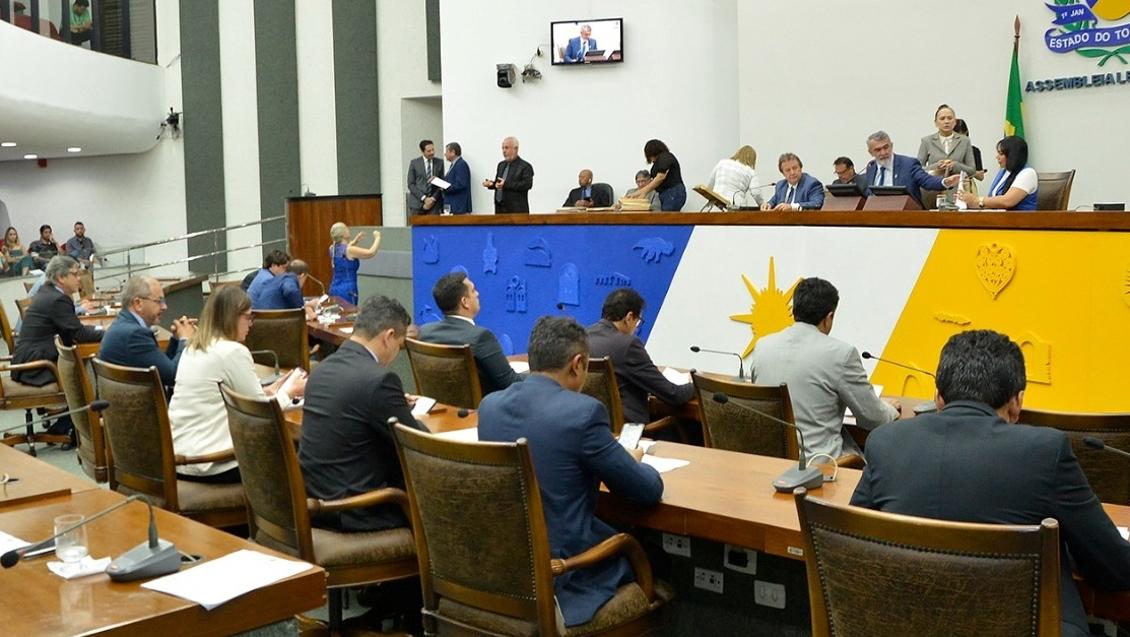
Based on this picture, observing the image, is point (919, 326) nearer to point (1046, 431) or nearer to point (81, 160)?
point (1046, 431)

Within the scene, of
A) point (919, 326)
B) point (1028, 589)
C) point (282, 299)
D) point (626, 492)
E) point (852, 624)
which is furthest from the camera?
point (282, 299)

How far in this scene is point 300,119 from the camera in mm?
17062

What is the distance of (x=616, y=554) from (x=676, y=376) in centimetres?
253

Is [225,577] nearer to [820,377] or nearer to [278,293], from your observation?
[820,377]

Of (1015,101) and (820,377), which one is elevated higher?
(1015,101)

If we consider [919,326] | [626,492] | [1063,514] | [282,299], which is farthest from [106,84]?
[1063,514]

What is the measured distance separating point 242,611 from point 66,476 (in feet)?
4.51

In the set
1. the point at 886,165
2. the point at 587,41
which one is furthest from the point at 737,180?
the point at 587,41

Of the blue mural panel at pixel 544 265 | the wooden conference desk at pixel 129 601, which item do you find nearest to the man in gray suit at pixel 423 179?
the blue mural panel at pixel 544 265

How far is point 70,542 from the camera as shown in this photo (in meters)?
2.82

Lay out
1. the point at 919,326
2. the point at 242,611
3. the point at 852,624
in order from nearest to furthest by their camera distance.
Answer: the point at 852,624 → the point at 242,611 → the point at 919,326

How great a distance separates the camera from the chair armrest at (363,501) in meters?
3.76

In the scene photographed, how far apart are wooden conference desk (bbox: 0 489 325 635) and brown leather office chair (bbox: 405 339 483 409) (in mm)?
2325

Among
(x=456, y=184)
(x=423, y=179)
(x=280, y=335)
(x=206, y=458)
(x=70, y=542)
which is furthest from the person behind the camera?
(x=423, y=179)
